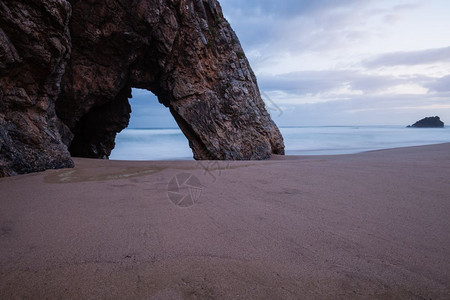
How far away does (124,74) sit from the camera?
7949 millimetres

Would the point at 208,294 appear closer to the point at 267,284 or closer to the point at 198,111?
the point at 267,284

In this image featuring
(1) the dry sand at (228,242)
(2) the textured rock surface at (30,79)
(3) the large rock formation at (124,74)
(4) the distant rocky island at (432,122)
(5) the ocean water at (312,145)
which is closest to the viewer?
(1) the dry sand at (228,242)

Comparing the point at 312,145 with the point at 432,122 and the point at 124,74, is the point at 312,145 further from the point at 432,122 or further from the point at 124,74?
the point at 432,122

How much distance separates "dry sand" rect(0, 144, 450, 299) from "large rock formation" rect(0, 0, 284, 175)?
2.25 m

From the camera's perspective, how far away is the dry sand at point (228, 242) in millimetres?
1160

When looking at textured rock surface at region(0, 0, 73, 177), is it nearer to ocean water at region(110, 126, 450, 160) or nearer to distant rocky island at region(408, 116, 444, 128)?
ocean water at region(110, 126, 450, 160)

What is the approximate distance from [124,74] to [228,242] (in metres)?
7.72

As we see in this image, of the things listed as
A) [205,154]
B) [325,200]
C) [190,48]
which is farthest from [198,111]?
[325,200]

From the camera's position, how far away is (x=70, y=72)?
7145 millimetres

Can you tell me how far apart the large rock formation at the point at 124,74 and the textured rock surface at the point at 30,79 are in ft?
0.05

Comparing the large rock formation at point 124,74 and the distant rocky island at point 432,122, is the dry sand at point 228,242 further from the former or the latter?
the distant rocky island at point 432,122

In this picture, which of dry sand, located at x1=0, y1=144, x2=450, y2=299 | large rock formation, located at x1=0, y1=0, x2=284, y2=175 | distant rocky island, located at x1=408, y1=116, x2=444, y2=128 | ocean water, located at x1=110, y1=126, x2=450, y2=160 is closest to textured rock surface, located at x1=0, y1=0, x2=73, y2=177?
large rock formation, located at x1=0, y1=0, x2=284, y2=175

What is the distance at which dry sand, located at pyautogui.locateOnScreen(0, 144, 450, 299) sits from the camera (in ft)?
3.81

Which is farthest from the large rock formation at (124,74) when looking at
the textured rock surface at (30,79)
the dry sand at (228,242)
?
the dry sand at (228,242)
